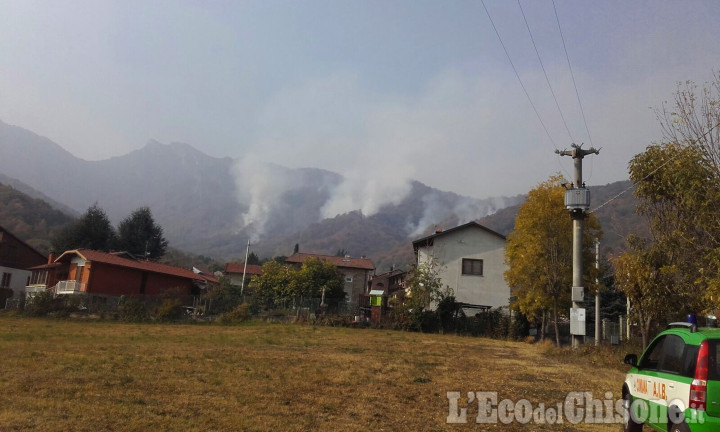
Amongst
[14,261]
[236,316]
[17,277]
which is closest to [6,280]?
[17,277]

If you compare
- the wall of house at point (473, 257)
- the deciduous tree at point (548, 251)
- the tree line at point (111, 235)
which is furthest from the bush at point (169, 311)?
the tree line at point (111, 235)

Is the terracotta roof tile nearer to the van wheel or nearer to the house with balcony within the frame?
the house with balcony

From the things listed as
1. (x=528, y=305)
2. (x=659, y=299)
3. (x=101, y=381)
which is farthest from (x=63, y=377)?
(x=528, y=305)

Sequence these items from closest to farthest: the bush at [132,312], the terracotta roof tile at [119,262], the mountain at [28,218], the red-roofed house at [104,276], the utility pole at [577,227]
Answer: the utility pole at [577,227] → the bush at [132,312] → the red-roofed house at [104,276] → the terracotta roof tile at [119,262] → the mountain at [28,218]

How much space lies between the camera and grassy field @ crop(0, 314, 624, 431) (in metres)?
7.15

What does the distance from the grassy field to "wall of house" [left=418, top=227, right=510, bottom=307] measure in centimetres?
2262

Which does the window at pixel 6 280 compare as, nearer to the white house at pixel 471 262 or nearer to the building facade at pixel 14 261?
the building facade at pixel 14 261

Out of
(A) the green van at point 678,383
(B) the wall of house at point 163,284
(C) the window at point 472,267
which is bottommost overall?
(A) the green van at point 678,383

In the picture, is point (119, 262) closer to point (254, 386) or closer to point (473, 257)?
point (473, 257)

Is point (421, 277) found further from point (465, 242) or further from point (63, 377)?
point (63, 377)

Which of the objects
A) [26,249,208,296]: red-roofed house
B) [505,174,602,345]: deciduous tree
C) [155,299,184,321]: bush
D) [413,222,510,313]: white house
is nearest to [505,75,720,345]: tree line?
[505,174,602,345]: deciduous tree

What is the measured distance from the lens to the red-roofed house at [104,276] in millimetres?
42312

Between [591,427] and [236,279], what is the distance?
66.7 meters

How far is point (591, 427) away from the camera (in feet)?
26.2
